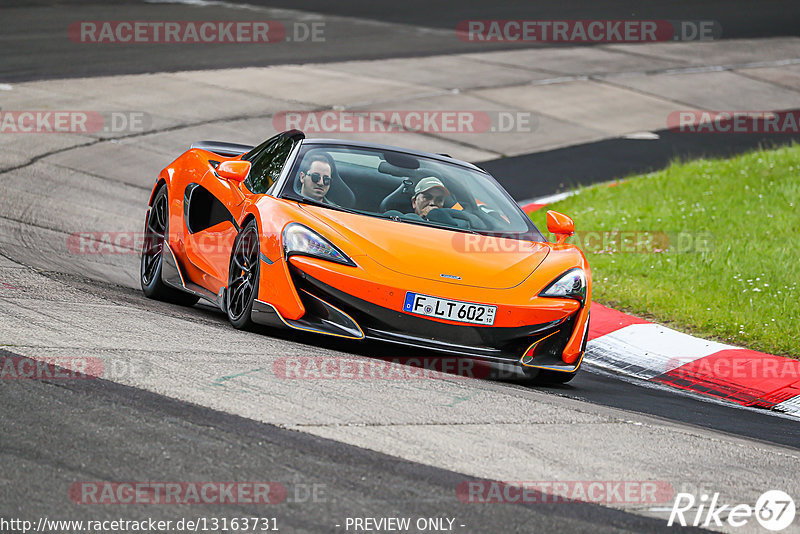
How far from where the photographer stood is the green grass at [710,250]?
8.57 metres

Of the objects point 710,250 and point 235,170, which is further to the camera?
point 710,250

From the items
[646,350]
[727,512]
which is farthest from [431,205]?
[727,512]

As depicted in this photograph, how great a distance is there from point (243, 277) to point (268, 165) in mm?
1107

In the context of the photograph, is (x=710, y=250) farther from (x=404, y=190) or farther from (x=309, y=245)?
(x=309, y=245)

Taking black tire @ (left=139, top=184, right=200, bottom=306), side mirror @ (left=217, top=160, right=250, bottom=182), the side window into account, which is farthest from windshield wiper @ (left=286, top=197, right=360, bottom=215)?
black tire @ (left=139, top=184, right=200, bottom=306)

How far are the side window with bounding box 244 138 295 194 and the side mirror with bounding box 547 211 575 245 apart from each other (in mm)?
1815

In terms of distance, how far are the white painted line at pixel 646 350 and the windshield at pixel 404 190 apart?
1.24 metres

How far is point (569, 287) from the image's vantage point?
663cm

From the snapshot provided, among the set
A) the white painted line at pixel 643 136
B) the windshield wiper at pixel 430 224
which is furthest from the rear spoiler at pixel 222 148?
the white painted line at pixel 643 136

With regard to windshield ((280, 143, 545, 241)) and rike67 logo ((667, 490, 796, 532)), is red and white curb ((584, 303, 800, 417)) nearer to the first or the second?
windshield ((280, 143, 545, 241))

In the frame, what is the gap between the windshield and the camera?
712 centimetres

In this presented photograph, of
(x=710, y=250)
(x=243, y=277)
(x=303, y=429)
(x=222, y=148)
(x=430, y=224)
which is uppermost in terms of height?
(x=222, y=148)

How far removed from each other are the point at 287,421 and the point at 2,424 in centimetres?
113

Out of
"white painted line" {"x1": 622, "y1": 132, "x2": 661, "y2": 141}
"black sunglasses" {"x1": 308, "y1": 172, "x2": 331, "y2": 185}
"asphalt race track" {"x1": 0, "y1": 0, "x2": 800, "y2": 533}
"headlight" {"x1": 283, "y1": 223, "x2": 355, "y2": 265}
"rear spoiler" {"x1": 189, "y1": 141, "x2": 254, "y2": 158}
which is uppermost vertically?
"white painted line" {"x1": 622, "y1": 132, "x2": 661, "y2": 141}
